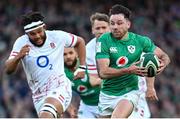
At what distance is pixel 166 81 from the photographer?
754 inches

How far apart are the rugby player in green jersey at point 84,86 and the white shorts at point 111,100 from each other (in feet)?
2.71

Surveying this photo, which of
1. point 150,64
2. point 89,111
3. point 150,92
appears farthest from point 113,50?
point 89,111

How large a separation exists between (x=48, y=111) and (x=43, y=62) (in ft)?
2.68

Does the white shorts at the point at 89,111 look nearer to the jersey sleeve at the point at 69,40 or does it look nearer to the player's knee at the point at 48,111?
the jersey sleeve at the point at 69,40

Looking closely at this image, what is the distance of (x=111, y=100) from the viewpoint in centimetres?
998

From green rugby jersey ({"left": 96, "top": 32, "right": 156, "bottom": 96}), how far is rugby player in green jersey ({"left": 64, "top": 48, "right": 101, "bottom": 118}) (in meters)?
1.05

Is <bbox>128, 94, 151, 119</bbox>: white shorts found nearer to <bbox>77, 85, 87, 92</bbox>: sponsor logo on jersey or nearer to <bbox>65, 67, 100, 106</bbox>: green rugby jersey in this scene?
<bbox>65, 67, 100, 106</bbox>: green rugby jersey

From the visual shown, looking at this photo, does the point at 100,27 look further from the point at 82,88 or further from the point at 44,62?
the point at 44,62

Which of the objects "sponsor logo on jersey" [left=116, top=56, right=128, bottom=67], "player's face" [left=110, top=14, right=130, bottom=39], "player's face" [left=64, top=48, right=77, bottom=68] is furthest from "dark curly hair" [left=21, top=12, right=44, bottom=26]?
"player's face" [left=64, top=48, right=77, bottom=68]

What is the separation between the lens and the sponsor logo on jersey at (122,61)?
9.68 metres

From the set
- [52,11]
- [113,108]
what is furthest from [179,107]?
[113,108]

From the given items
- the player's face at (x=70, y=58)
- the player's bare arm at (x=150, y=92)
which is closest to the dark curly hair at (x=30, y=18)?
the player's face at (x=70, y=58)

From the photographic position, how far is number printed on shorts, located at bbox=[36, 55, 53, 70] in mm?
10008

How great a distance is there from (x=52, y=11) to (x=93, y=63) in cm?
956
